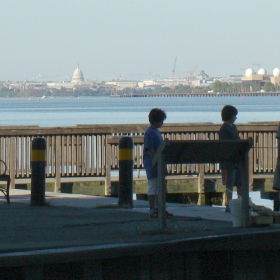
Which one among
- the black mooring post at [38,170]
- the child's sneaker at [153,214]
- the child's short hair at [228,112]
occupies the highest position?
the child's short hair at [228,112]

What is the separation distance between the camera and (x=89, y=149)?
18359 millimetres

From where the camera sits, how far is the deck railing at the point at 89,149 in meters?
17.9

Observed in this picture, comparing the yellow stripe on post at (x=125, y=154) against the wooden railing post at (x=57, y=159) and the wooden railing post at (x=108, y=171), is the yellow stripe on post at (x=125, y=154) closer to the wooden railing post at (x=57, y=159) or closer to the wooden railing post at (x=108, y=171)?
the wooden railing post at (x=108, y=171)

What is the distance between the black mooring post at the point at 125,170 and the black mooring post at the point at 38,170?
129cm

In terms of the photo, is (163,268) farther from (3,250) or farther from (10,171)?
(10,171)

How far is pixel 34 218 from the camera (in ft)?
37.9

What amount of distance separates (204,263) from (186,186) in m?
10.5

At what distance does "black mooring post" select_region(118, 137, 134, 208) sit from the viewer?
1298 centimetres

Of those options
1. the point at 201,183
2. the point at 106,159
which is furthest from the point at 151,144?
the point at 201,183

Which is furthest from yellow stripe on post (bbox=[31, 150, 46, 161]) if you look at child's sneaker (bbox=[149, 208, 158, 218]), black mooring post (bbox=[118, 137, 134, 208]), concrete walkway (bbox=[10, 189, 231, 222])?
child's sneaker (bbox=[149, 208, 158, 218])

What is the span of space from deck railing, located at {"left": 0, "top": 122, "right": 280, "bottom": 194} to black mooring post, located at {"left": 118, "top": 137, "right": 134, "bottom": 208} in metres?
4.91

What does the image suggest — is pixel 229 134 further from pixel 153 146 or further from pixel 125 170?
pixel 125 170

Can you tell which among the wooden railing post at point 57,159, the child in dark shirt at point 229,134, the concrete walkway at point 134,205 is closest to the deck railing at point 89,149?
the wooden railing post at point 57,159

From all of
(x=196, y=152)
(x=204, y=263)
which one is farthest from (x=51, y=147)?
(x=204, y=263)
